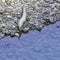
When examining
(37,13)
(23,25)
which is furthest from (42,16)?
(23,25)

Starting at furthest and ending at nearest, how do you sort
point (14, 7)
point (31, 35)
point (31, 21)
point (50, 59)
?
point (14, 7) → point (31, 21) → point (31, 35) → point (50, 59)

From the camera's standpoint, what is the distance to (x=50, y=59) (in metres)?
9.09

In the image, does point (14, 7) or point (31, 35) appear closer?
point (31, 35)

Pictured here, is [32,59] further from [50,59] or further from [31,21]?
[31,21]

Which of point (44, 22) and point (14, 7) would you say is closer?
point (44, 22)

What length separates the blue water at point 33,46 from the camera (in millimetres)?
9266

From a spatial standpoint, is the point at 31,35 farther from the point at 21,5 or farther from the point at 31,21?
the point at 21,5

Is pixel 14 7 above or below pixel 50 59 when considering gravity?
above

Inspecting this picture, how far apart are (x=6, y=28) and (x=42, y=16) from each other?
1.45m

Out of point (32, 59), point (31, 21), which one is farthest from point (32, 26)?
point (32, 59)

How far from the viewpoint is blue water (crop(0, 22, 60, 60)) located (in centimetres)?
927

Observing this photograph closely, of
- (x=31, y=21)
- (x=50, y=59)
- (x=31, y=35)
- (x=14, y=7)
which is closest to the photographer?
(x=50, y=59)

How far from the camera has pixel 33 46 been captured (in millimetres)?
9734

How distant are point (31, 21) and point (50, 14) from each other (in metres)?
0.82
